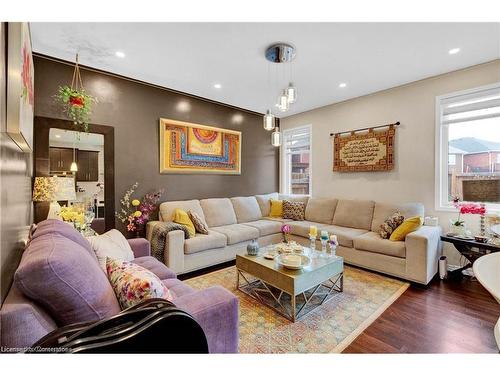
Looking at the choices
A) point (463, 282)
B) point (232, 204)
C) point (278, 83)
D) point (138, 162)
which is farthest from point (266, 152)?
point (463, 282)

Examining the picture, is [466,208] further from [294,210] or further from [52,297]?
[52,297]

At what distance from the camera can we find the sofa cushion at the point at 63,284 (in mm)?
799

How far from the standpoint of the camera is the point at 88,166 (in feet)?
9.63

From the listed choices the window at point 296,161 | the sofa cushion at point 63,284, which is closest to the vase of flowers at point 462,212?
the window at point 296,161

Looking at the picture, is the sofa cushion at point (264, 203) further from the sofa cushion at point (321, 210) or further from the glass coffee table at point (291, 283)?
the glass coffee table at point (291, 283)

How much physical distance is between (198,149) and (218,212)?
1128mm

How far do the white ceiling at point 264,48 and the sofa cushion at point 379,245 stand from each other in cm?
214

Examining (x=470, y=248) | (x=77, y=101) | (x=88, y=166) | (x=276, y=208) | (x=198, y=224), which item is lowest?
(x=470, y=248)

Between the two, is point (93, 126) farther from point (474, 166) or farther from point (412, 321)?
point (474, 166)

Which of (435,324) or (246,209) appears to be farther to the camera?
(246,209)

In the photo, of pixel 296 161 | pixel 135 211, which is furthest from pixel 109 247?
pixel 296 161
